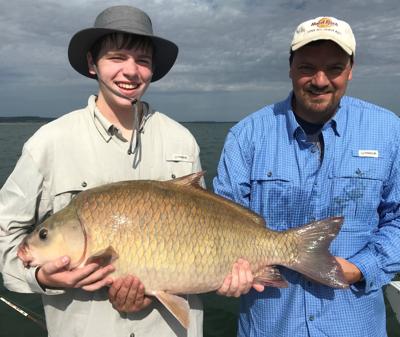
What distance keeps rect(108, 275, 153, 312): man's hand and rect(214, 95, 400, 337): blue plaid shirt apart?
1.04 metres

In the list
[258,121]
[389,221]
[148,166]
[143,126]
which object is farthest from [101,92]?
[389,221]

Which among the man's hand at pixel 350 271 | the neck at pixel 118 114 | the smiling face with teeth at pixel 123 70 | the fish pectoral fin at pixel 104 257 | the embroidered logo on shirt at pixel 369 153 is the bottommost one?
the man's hand at pixel 350 271

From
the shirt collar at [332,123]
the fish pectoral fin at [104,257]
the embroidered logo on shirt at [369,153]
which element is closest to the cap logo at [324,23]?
the shirt collar at [332,123]

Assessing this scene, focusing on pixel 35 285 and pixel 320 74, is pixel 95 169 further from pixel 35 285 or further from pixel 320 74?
pixel 320 74

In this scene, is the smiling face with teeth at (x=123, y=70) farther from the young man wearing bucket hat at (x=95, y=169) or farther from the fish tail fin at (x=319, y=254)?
the fish tail fin at (x=319, y=254)

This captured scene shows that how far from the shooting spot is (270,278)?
3133 millimetres

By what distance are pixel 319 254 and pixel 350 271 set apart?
0.28 metres

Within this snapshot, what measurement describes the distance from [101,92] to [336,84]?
176cm

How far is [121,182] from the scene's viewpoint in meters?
2.88

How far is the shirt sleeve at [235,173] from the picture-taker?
Result: 3.40 meters

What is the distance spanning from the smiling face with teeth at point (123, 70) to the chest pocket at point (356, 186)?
1611 millimetres

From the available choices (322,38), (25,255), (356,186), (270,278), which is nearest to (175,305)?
(270,278)

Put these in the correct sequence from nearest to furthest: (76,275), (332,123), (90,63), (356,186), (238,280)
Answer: (76,275)
(238,280)
(90,63)
(356,186)
(332,123)

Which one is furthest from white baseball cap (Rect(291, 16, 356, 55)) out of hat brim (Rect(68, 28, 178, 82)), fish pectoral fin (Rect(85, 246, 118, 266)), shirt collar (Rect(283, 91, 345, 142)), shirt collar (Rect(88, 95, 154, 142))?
fish pectoral fin (Rect(85, 246, 118, 266))
